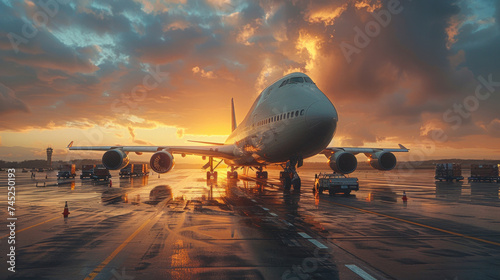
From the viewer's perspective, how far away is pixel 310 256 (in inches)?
280

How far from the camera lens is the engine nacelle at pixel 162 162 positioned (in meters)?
29.5

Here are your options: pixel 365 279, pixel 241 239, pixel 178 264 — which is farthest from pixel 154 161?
pixel 365 279

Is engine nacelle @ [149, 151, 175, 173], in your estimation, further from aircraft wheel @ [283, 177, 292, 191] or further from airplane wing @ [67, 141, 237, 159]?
aircraft wheel @ [283, 177, 292, 191]

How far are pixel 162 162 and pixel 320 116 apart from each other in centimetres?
1654

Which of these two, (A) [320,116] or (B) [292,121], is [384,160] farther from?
(A) [320,116]

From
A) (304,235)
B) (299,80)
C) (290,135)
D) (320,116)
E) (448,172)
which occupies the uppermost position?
(299,80)

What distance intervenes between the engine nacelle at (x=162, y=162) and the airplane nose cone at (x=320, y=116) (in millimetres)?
15094

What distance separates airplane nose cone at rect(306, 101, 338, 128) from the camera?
60.6 ft

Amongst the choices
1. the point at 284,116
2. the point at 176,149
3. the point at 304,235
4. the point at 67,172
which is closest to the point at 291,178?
the point at 284,116

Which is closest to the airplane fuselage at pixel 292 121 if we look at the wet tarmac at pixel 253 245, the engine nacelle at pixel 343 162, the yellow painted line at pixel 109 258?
the engine nacelle at pixel 343 162

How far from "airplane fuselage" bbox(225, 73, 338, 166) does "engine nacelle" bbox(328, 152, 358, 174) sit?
5.90m

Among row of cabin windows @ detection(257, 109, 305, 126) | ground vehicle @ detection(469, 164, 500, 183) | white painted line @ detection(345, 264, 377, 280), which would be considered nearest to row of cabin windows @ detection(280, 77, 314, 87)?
row of cabin windows @ detection(257, 109, 305, 126)

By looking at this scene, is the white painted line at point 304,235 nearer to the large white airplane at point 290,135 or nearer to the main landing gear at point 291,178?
the large white airplane at point 290,135

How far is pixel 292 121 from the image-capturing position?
774 inches
